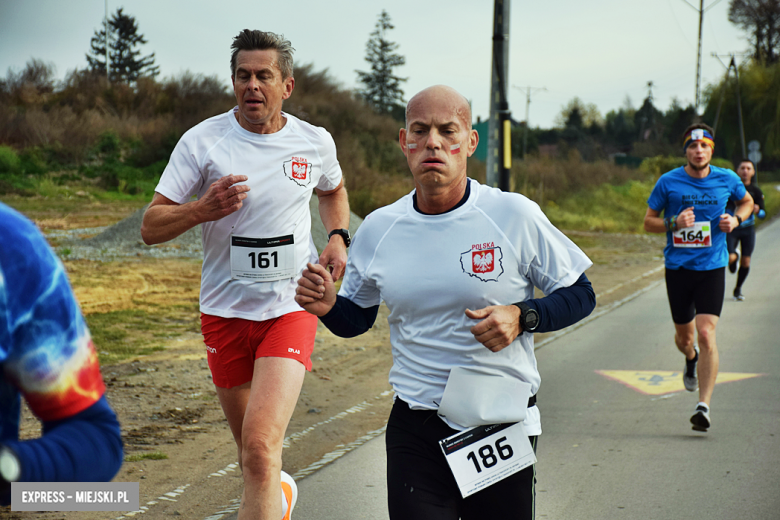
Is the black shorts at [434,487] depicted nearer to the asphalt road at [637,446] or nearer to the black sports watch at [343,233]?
the black sports watch at [343,233]

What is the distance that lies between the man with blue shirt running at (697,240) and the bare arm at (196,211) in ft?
13.2

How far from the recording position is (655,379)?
770cm

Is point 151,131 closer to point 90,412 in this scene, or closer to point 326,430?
point 326,430

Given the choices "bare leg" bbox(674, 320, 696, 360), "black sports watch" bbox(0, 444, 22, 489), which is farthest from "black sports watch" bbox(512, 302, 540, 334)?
"bare leg" bbox(674, 320, 696, 360)

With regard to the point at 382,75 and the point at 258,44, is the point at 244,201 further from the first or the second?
the point at 382,75

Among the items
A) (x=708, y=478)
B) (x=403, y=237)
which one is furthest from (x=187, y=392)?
(x=403, y=237)

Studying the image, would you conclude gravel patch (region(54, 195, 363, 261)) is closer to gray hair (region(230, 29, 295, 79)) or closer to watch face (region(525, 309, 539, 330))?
gray hair (region(230, 29, 295, 79))

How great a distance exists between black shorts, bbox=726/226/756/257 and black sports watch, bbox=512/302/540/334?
11247 millimetres

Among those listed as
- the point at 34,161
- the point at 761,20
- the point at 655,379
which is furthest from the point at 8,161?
the point at 761,20

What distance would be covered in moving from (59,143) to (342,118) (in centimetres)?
1462

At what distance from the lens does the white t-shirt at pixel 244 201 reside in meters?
3.84

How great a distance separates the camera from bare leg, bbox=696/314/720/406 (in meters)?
6.04

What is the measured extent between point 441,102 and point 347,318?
86 cm

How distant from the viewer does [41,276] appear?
133 cm
